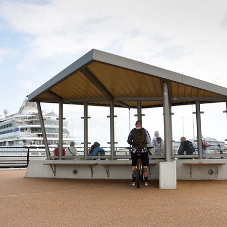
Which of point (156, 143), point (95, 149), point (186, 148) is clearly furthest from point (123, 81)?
point (186, 148)

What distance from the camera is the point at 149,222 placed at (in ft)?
15.4

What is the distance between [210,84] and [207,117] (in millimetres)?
2044

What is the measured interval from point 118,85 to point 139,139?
6.10 feet

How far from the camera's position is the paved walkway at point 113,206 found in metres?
4.80

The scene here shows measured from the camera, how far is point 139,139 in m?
8.20

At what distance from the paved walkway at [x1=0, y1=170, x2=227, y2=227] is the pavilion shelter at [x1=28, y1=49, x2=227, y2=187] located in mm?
1504

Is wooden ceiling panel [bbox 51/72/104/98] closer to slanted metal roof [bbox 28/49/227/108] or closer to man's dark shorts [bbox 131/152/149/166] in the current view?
slanted metal roof [bbox 28/49/227/108]

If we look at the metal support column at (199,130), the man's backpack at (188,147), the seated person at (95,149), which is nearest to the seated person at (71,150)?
the seated person at (95,149)

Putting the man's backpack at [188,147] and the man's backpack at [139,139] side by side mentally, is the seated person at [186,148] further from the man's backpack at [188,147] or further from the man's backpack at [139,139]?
the man's backpack at [139,139]

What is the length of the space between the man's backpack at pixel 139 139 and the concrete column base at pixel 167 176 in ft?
2.07

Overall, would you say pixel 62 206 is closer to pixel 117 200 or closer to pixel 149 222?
pixel 117 200

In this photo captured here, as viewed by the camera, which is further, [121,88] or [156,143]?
[156,143]

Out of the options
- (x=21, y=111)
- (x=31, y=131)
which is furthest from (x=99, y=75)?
(x=21, y=111)

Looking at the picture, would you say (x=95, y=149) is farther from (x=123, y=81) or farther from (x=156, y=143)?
(x=123, y=81)
